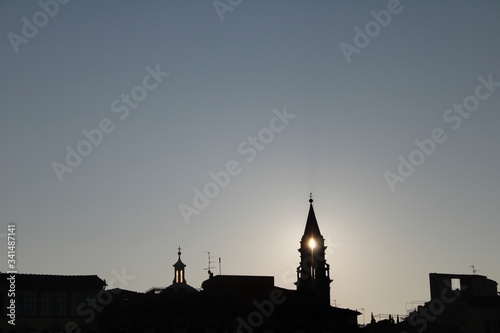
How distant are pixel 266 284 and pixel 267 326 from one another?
5.22m

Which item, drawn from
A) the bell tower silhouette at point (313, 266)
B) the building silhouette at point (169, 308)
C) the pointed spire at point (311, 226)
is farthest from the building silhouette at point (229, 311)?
the pointed spire at point (311, 226)

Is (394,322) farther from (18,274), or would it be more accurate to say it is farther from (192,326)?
(18,274)

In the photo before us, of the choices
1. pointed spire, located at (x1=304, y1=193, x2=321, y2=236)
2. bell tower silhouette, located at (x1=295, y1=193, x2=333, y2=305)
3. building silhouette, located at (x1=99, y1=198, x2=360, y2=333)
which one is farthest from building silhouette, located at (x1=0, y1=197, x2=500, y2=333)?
pointed spire, located at (x1=304, y1=193, x2=321, y2=236)

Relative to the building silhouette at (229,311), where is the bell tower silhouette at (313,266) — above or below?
above

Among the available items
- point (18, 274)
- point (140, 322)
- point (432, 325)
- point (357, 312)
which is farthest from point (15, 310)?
point (432, 325)

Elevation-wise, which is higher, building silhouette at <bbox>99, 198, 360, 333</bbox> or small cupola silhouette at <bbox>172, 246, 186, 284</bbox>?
small cupola silhouette at <bbox>172, 246, 186, 284</bbox>

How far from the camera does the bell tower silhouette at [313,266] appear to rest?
95650 mm

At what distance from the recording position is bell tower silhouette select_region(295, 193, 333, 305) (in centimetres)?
9565

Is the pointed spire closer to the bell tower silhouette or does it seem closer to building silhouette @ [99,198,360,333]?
the bell tower silhouette

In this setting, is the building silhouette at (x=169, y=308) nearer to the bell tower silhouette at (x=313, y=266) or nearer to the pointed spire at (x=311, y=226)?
the bell tower silhouette at (x=313, y=266)

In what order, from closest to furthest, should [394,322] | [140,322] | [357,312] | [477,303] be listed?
[140,322]
[357,312]
[477,303]
[394,322]

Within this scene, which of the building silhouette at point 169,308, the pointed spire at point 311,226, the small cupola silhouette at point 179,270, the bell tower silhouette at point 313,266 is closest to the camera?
the building silhouette at point 169,308

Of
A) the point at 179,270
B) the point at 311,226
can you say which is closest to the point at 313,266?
the point at 311,226

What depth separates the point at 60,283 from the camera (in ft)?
242
